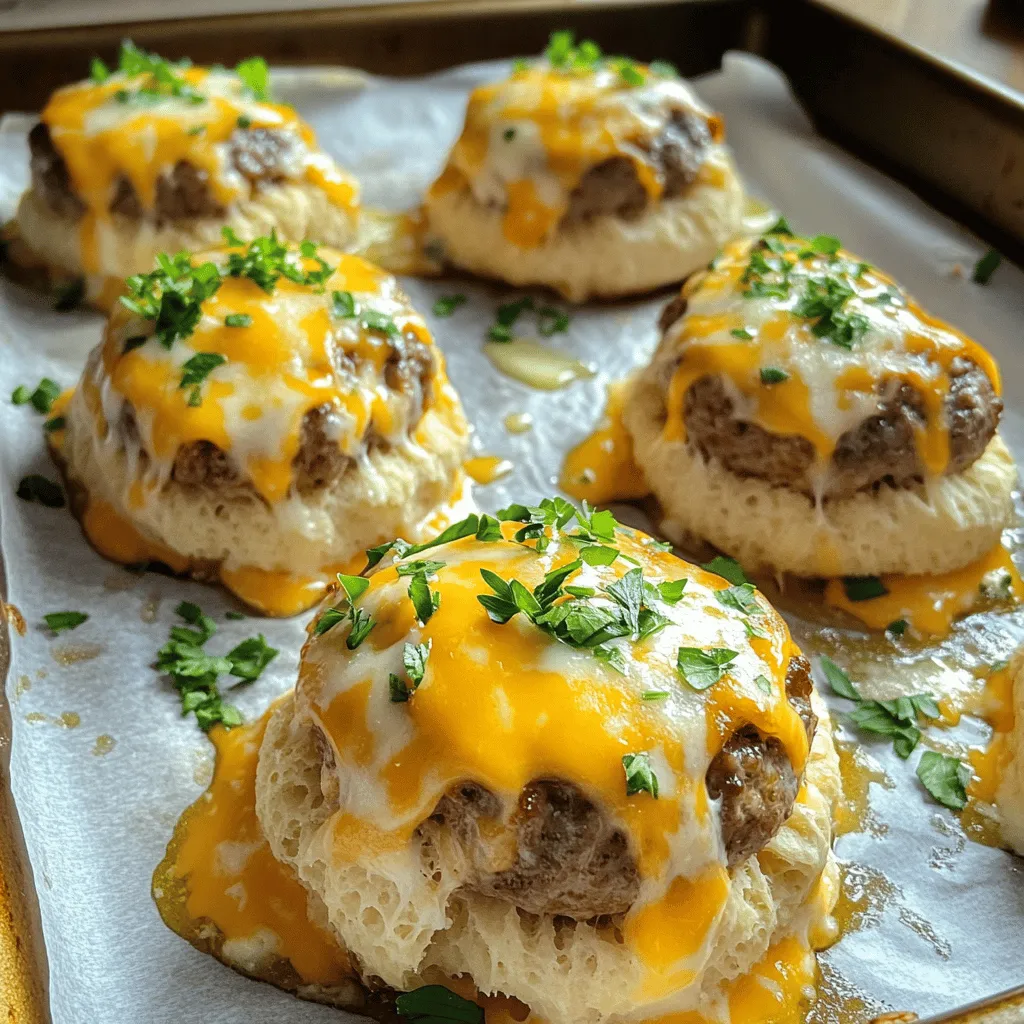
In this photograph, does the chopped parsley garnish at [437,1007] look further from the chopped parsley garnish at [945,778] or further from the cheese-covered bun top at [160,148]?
the cheese-covered bun top at [160,148]

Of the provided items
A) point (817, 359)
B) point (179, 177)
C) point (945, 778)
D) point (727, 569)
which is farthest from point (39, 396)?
point (945, 778)

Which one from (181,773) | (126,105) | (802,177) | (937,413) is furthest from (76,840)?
(802,177)

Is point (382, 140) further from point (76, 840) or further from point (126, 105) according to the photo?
point (76, 840)

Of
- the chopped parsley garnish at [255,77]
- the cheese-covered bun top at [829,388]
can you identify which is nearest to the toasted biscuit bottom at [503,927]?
the cheese-covered bun top at [829,388]

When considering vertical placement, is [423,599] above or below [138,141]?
above

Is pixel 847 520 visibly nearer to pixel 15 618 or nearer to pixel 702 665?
pixel 702 665

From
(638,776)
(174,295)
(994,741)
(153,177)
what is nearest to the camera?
(638,776)
